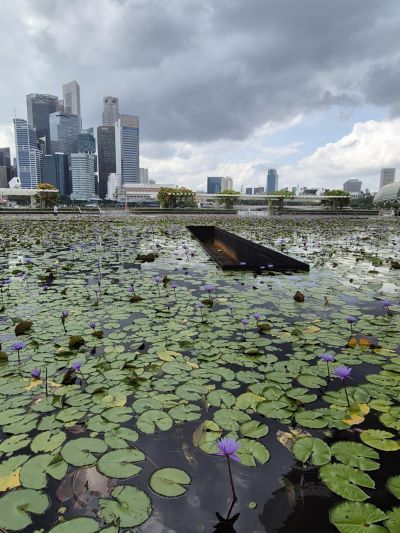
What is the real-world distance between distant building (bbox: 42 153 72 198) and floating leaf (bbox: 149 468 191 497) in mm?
168065

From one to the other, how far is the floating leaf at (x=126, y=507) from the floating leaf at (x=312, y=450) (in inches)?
27.4

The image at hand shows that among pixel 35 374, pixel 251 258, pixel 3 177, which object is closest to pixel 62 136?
pixel 3 177

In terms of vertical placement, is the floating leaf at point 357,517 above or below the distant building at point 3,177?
below

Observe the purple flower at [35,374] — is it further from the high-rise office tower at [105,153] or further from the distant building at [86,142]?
the distant building at [86,142]

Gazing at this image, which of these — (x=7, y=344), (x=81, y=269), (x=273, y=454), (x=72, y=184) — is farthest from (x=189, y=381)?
(x=72, y=184)

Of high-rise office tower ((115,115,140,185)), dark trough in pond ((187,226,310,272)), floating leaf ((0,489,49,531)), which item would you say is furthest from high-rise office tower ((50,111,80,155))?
floating leaf ((0,489,49,531))

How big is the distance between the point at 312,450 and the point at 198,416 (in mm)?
592

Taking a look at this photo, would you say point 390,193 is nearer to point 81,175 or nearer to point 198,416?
point 198,416

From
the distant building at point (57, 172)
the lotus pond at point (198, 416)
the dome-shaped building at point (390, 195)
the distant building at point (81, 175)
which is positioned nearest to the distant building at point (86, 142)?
the distant building at point (57, 172)

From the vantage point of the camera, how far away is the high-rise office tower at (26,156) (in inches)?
6038

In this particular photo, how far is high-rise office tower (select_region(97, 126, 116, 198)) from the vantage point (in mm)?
174975

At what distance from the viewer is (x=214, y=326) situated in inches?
124

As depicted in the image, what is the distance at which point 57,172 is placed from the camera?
156125 mm

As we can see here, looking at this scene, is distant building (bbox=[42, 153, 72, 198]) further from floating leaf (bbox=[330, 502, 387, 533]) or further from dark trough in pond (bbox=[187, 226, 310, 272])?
floating leaf (bbox=[330, 502, 387, 533])
